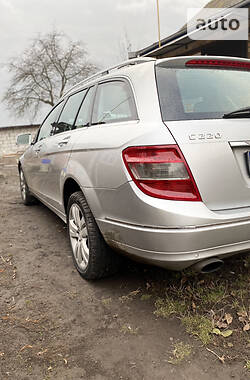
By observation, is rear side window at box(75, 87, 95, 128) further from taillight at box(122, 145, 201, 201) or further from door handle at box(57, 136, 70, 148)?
taillight at box(122, 145, 201, 201)

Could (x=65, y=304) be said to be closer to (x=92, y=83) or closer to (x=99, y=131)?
(x=99, y=131)

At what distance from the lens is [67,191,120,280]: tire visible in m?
2.40

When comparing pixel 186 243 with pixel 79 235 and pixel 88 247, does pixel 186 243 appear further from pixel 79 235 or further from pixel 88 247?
pixel 79 235

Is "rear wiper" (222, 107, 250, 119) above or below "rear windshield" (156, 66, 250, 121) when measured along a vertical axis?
below

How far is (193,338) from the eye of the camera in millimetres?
1916

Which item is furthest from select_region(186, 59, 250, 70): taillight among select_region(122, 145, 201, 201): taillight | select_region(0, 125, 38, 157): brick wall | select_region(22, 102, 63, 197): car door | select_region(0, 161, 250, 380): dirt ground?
select_region(0, 125, 38, 157): brick wall

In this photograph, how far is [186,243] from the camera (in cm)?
175

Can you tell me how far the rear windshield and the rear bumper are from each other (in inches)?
26.4

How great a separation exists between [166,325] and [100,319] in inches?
18.0

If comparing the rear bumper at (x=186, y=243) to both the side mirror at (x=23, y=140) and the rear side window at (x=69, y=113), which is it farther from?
the side mirror at (x=23, y=140)

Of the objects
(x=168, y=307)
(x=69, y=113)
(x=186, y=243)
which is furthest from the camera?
(x=69, y=113)

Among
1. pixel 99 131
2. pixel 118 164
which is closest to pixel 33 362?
pixel 118 164

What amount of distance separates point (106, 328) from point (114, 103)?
161cm

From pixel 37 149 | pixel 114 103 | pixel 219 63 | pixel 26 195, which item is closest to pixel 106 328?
pixel 114 103
